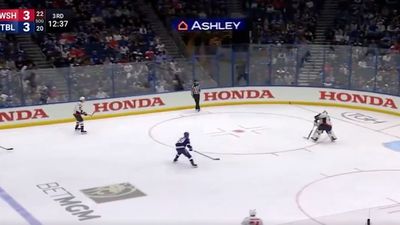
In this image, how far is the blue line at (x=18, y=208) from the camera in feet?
38.0

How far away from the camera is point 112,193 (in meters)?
13.2

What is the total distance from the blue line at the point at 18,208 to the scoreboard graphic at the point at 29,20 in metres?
8.57

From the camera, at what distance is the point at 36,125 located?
19.9 meters

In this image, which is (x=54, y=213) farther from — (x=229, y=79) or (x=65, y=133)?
(x=229, y=79)

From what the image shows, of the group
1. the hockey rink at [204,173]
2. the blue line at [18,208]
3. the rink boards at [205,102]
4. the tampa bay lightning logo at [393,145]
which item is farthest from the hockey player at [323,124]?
the blue line at [18,208]

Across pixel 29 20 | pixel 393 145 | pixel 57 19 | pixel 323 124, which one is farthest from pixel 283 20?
pixel 393 145

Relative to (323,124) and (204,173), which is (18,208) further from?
(323,124)

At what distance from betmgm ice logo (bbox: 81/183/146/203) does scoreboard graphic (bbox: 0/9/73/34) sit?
893 centimetres

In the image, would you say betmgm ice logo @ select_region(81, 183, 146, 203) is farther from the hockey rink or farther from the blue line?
the blue line

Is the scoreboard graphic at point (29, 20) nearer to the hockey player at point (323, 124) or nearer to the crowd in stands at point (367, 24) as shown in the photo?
the hockey player at point (323, 124)

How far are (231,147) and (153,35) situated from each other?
425 inches

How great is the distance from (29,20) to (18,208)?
32.3ft

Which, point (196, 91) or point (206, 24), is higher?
point (206, 24)

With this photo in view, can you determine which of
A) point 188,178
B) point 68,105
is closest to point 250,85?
point 68,105
